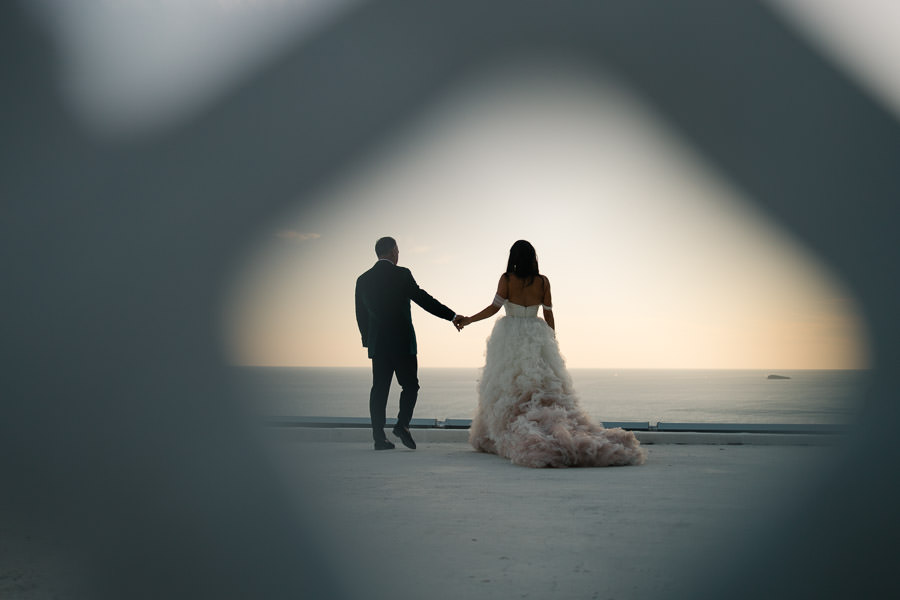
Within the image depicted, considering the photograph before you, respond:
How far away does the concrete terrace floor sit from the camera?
9.78 ft

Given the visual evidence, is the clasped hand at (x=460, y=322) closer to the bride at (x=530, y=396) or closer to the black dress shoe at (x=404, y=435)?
the bride at (x=530, y=396)

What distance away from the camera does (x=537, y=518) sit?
4184mm

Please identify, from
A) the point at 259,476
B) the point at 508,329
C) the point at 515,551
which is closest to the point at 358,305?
the point at 508,329

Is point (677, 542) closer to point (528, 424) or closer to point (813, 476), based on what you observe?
point (813, 476)

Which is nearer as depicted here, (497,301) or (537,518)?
(537,518)

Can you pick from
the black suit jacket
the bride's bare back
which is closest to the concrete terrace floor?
the black suit jacket

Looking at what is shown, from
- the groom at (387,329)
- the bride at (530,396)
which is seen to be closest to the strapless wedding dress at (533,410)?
the bride at (530,396)

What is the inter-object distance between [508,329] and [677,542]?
474cm

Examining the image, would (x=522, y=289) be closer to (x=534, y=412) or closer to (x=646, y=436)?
(x=534, y=412)

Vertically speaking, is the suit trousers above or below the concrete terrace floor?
above

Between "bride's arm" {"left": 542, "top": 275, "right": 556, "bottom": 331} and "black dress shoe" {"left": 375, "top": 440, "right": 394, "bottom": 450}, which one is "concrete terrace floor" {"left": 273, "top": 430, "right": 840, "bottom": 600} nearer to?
"black dress shoe" {"left": 375, "top": 440, "right": 394, "bottom": 450}

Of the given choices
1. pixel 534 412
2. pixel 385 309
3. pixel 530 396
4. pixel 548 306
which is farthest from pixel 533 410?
pixel 385 309

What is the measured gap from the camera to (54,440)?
5.71m

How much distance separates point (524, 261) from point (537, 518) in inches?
169
